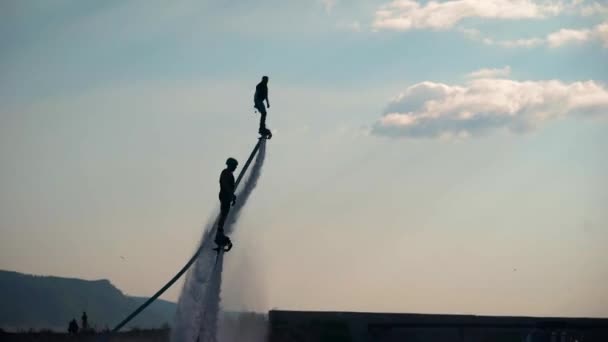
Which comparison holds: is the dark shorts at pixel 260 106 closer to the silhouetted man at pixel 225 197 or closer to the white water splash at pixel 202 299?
the silhouetted man at pixel 225 197

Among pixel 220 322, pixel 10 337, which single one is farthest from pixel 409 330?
pixel 10 337

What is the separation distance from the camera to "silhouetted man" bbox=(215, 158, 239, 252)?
5100cm

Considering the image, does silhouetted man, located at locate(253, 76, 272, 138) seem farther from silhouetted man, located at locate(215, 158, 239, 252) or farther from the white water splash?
the white water splash

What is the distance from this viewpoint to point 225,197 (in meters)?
51.4

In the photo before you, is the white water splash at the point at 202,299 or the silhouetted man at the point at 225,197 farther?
the white water splash at the point at 202,299

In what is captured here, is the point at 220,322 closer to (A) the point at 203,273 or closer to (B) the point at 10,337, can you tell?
(A) the point at 203,273

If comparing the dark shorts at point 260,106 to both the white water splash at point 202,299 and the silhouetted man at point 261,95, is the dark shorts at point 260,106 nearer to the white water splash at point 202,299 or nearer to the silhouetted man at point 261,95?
the silhouetted man at point 261,95

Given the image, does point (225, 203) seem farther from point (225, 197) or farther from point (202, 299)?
point (202, 299)

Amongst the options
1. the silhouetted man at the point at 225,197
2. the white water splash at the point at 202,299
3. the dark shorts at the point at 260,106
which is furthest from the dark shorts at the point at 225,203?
the dark shorts at the point at 260,106

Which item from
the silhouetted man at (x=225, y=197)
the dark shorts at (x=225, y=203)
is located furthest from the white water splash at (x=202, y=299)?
the dark shorts at (x=225, y=203)

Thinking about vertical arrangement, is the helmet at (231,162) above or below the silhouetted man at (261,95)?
below

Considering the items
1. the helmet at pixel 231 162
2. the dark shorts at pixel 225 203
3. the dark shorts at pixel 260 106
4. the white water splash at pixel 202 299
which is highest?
the dark shorts at pixel 260 106

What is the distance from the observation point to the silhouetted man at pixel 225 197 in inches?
2008

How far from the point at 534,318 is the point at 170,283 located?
25.3 metres
